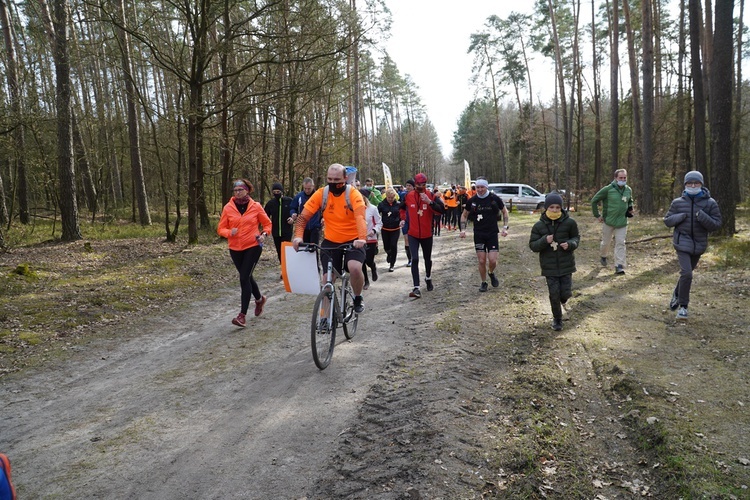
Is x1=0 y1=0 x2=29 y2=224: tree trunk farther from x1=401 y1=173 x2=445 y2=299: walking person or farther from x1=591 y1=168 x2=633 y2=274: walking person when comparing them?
x1=591 y1=168 x2=633 y2=274: walking person

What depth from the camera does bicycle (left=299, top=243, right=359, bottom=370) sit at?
5.34 m

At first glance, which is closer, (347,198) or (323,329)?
(323,329)

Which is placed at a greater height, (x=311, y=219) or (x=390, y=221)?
(x=311, y=219)

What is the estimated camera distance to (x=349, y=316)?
20.8 ft

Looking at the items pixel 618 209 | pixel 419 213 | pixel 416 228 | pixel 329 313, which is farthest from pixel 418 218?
pixel 618 209

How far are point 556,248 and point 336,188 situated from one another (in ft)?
10.1

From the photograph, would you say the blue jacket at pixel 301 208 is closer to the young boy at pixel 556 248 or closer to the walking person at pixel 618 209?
the young boy at pixel 556 248

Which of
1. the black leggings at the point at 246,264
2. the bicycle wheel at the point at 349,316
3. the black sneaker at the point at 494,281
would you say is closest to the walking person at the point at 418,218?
the black sneaker at the point at 494,281

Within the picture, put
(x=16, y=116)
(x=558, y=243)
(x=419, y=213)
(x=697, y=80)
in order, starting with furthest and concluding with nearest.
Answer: (x=697, y=80)
(x=16, y=116)
(x=419, y=213)
(x=558, y=243)

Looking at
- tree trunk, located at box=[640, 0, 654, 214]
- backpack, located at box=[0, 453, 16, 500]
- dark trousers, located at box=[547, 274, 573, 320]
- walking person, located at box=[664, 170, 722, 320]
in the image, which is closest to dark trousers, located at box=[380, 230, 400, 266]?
dark trousers, located at box=[547, 274, 573, 320]

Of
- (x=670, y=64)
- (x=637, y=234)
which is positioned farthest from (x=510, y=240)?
(x=670, y=64)

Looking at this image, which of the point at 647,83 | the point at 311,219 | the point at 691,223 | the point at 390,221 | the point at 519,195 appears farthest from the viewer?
the point at 519,195

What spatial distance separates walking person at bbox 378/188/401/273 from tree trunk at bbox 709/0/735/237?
794 cm

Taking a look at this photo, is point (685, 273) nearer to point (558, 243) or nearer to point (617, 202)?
point (558, 243)
